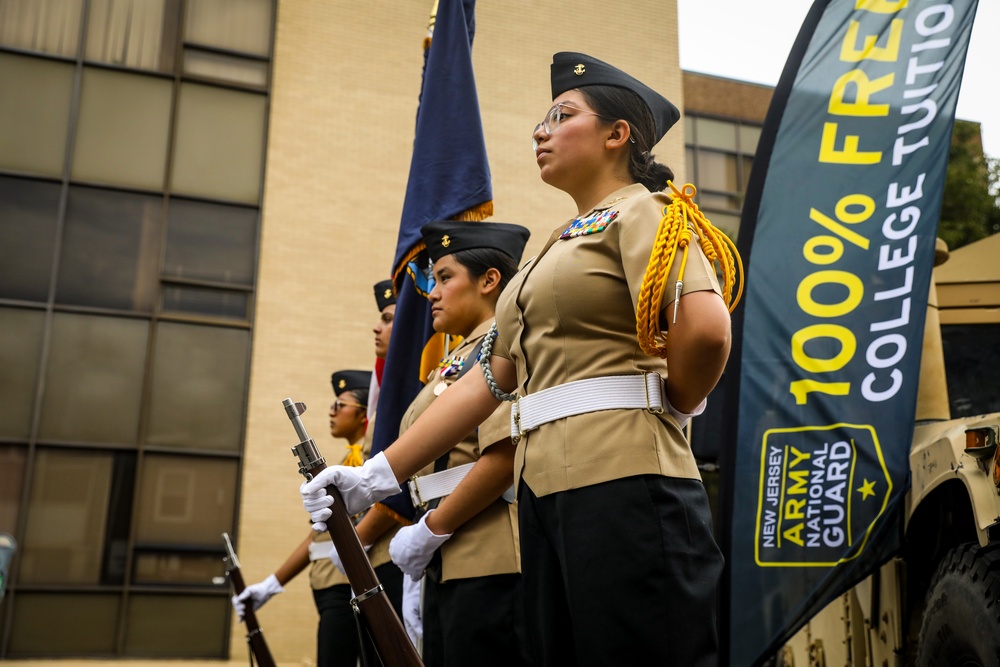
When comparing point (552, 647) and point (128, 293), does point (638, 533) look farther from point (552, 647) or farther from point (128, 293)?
point (128, 293)

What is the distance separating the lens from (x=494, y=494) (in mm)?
2699

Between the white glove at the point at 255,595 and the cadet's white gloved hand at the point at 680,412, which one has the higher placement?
the cadet's white gloved hand at the point at 680,412

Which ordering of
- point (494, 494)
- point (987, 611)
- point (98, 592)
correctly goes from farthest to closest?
point (98, 592), point (987, 611), point (494, 494)

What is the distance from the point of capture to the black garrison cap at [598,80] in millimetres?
2311

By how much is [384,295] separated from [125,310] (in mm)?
6116

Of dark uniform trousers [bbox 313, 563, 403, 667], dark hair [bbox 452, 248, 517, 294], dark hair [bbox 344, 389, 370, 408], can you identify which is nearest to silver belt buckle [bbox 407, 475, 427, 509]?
dark hair [bbox 452, 248, 517, 294]

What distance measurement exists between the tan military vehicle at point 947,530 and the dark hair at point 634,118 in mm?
1511

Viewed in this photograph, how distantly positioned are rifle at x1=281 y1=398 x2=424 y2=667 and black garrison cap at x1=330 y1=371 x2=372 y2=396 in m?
4.03

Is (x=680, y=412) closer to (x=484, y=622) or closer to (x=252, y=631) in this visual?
(x=484, y=622)

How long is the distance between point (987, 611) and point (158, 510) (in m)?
9.05

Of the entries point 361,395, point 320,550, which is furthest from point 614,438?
point 361,395

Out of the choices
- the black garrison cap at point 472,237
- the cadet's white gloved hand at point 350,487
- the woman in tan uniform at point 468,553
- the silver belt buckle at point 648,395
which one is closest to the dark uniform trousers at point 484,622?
the woman in tan uniform at point 468,553

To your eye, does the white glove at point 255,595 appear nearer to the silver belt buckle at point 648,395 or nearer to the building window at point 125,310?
the silver belt buckle at point 648,395

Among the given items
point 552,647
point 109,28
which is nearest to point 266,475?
point 109,28
